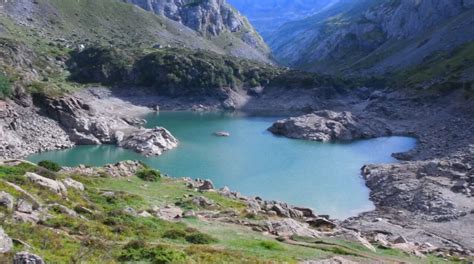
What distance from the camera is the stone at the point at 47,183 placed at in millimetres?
31562

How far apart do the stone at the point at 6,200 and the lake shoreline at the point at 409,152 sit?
2445cm

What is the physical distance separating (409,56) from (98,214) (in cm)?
17410

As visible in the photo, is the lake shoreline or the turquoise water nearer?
the lake shoreline

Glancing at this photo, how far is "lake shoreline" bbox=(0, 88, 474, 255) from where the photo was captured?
49.5 m

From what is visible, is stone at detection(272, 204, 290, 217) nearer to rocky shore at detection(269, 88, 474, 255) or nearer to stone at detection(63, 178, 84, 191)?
rocky shore at detection(269, 88, 474, 255)

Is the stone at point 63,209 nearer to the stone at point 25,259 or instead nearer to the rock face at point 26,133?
the stone at point 25,259

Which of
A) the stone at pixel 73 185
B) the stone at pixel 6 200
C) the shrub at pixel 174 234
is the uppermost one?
the stone at pixel 6 200

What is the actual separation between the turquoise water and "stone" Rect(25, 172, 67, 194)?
3181cm

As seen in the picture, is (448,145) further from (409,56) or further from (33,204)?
(409,56)

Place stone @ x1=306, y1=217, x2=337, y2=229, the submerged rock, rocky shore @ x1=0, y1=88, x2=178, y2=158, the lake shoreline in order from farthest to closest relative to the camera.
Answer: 1. the submerged rock
2. rocky shore @ x1=0, y1=88, x2=178, y2=158
3. the lake shoreline
4. stone @ x1=306, y1=217, x2=337, y2=229

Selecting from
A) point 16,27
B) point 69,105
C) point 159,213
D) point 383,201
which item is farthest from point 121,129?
point 16,27

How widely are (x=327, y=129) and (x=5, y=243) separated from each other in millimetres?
93053

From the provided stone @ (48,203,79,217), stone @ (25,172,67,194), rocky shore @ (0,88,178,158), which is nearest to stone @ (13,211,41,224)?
stone @ (48,203,79,217)

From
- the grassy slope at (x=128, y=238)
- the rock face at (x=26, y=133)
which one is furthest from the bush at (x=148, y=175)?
the rock face at (x=26, y=133)
